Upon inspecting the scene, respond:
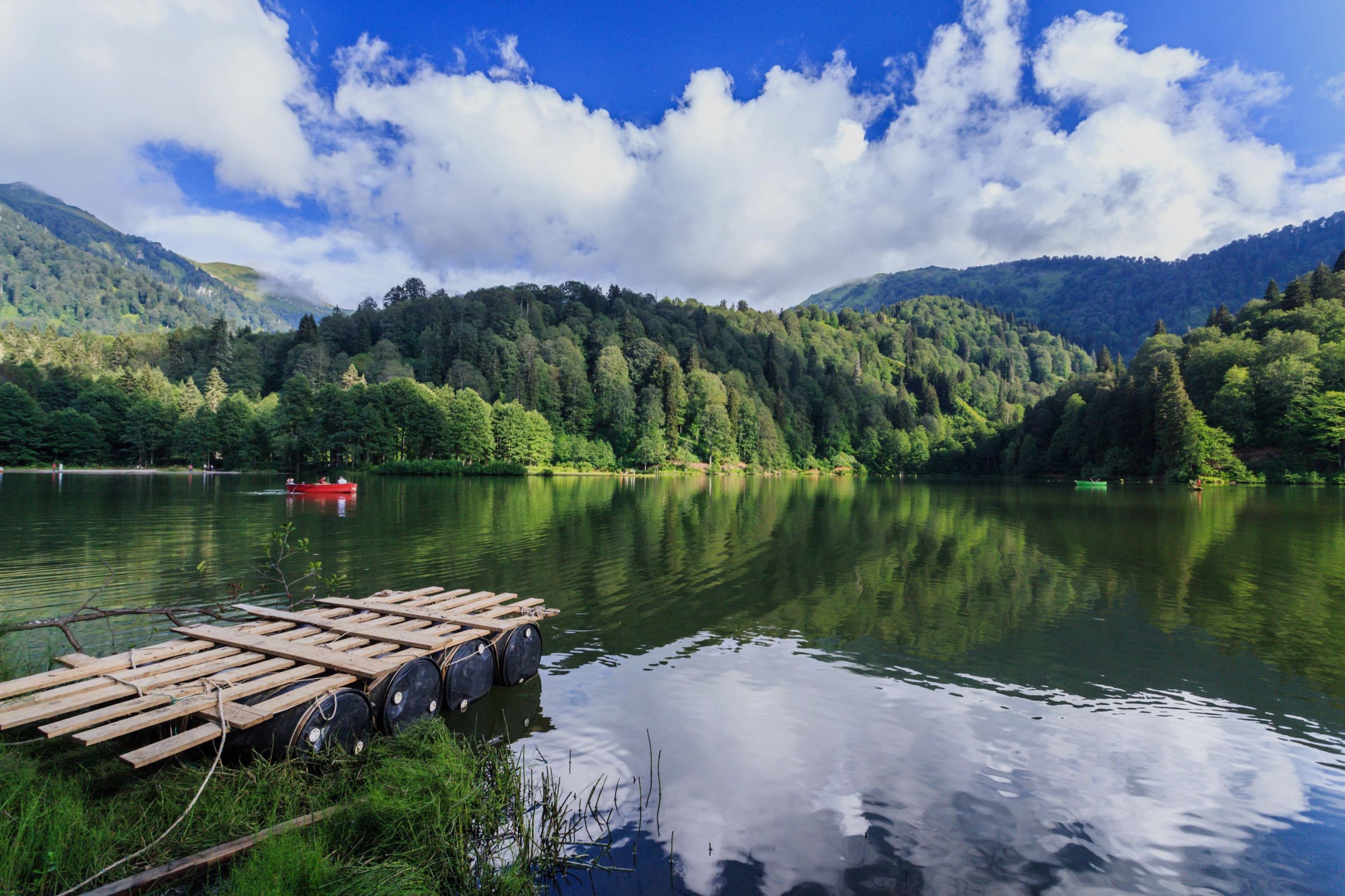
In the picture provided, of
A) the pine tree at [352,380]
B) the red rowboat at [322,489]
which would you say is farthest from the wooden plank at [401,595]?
the pine tree at [352,380]

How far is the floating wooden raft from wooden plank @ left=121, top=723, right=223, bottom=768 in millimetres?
12

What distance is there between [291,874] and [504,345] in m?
154

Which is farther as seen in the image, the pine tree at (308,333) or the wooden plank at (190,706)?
the pine tree at (308,333)

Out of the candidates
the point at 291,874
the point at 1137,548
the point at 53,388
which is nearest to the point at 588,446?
the point at 53,388

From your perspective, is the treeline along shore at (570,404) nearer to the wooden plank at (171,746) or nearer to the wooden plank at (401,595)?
the wooden plank at (401,595)

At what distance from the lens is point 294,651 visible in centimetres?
838

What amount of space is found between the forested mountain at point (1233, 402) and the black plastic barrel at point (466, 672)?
119 m

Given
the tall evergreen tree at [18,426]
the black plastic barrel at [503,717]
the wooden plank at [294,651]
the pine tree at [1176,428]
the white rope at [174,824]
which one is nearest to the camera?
the white rope at [174,824]

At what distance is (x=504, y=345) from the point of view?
5940 inches

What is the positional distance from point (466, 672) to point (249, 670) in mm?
3066

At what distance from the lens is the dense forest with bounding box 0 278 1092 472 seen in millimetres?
105062

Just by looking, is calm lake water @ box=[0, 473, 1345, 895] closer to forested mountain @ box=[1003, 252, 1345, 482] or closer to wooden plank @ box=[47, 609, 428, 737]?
wooden plank @ box=[47, 609, 428, 737]

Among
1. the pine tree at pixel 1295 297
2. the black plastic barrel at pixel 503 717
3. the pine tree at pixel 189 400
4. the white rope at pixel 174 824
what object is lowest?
the black plastic barrel at pixel 503 717

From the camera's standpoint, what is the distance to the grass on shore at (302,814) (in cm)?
490
